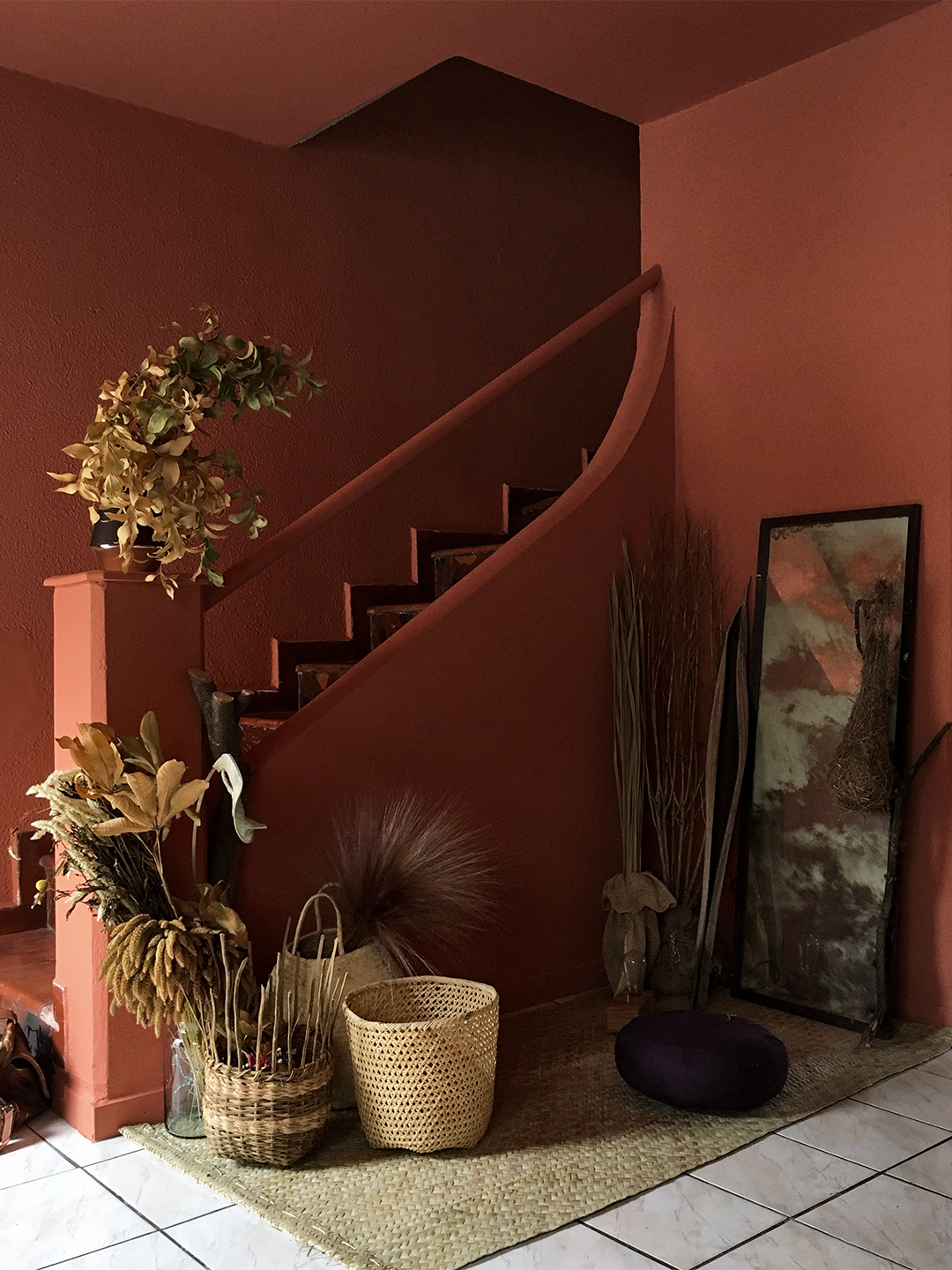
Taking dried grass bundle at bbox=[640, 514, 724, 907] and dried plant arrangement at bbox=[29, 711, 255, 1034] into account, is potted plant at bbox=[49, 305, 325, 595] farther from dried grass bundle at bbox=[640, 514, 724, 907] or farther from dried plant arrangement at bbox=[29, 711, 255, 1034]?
dried grass bundle at bbox=[640, 514, 724, 907]

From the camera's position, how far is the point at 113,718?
2797mm

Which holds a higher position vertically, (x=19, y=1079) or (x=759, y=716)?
(x=759, y=716)

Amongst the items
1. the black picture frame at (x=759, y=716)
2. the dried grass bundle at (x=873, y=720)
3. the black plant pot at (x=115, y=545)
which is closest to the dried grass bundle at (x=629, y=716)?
the black picture frame at (x=759, y=716)

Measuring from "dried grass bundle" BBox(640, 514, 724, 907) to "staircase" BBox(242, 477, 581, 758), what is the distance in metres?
0.58

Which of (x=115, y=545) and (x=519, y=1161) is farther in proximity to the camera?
(x=115, y=545)

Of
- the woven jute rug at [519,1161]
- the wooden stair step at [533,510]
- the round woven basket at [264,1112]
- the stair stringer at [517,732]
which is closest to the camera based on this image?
the woven jute rug at [519,1161]

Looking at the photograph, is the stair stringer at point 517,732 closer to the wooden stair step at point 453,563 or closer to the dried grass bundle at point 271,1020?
the dried grass bundle at point 271,1020

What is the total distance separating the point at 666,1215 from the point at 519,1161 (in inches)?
14.6

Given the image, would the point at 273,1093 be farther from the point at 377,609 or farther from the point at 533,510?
the point at 533,510

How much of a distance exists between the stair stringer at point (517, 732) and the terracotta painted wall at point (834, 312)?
234mm

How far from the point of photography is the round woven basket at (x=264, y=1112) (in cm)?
256

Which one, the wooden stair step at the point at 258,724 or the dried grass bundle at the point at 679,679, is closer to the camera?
the dried grass bundle at the point at 679,679

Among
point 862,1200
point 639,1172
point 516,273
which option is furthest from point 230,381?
point 516,273

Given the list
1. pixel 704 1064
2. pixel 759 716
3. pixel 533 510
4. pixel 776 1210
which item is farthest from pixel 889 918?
pixel 533 510
